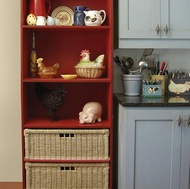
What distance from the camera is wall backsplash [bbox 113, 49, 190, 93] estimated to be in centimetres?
256

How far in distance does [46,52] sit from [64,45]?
0.51 ft

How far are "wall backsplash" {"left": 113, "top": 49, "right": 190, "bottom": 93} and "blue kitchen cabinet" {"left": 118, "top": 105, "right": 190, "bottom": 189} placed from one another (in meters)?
0.53

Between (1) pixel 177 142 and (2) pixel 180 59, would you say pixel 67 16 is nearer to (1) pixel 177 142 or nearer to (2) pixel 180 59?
(2) pixel 180 59

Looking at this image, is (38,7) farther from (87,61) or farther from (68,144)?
(68,144)

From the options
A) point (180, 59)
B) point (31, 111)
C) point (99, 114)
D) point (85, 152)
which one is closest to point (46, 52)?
point (31, 111)

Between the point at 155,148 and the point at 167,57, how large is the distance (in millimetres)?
868

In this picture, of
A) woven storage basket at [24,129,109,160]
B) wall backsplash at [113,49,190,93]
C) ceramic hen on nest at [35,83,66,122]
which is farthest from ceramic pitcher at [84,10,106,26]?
woven storage basket at [24,129,109,160]

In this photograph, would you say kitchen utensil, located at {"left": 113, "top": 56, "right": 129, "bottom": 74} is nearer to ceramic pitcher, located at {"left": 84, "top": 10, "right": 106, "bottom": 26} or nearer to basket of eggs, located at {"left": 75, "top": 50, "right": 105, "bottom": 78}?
basket of eggs, located at {"left": 75, "top": 50, "right": 105, "bottom": 78}

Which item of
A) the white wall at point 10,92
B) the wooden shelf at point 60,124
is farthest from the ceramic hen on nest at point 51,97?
the white wall at point 10,92

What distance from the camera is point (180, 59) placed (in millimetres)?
2586

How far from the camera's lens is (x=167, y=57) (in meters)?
2.58

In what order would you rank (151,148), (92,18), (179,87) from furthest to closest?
(179,87), (92,18), (151,148)

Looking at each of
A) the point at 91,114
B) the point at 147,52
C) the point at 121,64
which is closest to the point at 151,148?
the point at 91,114

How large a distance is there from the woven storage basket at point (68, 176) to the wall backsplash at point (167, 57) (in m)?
0.70
